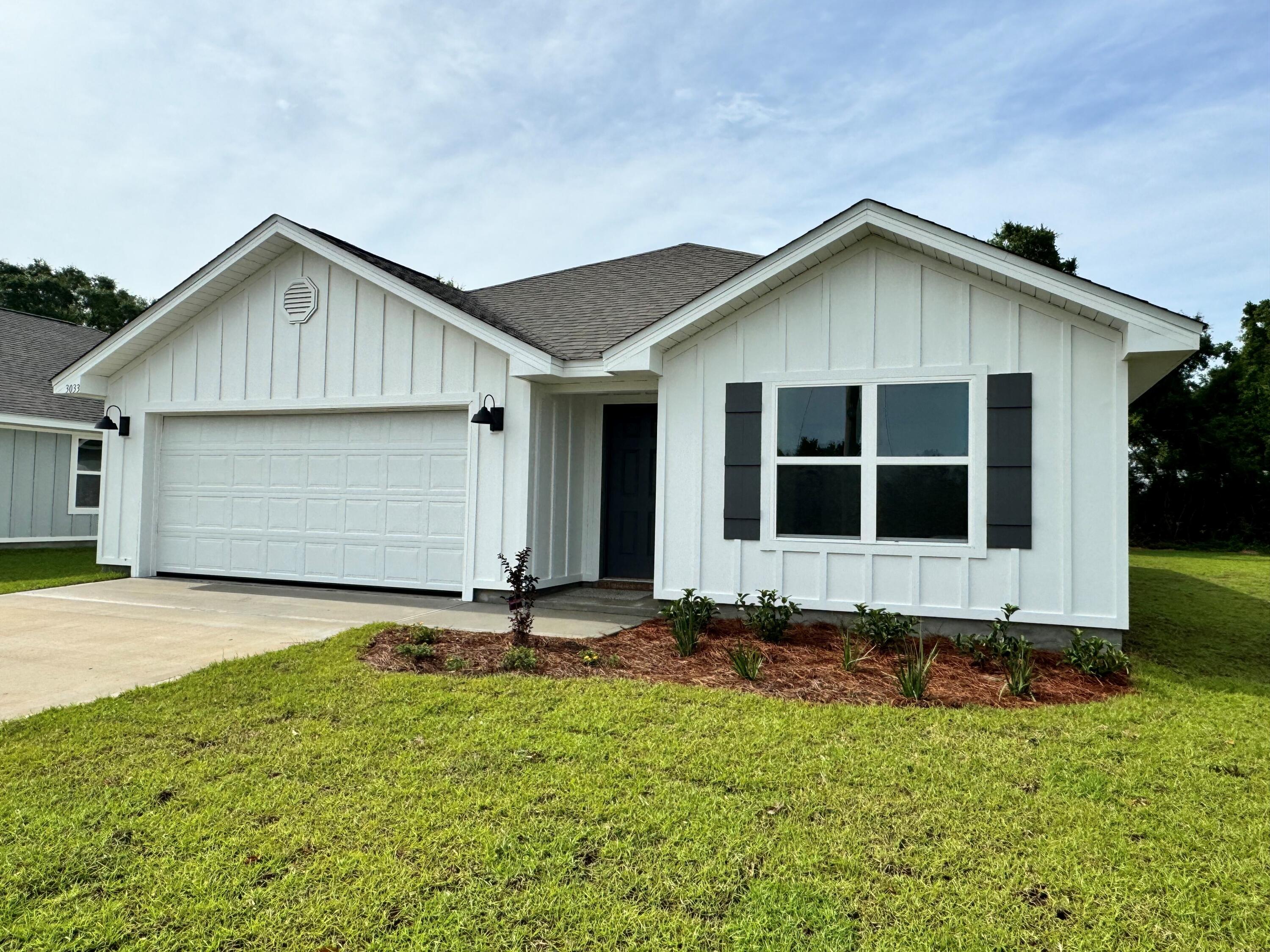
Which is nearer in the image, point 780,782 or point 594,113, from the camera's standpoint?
point 780,782

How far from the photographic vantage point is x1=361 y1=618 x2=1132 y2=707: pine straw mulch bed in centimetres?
514

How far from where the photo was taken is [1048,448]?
6.58 m

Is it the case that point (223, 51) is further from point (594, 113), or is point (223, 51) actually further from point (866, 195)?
point (866, 195)

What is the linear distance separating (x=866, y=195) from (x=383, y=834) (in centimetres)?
645

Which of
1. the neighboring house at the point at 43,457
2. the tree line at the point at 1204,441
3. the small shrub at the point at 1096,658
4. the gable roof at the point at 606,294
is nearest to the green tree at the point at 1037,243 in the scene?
the tree line at the point at 1204,441

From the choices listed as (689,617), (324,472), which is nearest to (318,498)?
(324,472)

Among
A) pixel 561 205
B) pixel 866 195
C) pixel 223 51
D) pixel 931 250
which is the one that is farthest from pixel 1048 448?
pixel 561 205

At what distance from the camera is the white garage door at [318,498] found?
9.25 m

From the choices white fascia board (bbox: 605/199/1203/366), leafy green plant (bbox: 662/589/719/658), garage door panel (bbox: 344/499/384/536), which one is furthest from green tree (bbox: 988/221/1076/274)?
garage door panel (bbox: 344/499/384/536)

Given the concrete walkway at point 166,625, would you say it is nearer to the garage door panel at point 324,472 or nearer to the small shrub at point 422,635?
the small shrub at point 422,635

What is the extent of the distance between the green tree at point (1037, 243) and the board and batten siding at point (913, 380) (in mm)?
17460

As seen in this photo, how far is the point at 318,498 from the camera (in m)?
9.81

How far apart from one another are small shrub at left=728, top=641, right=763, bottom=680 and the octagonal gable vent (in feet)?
23.2

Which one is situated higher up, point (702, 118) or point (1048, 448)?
point (702, 118)
